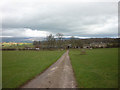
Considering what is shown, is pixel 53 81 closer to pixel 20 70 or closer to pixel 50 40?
pixel 20 70

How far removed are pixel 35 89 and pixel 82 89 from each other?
4341mm

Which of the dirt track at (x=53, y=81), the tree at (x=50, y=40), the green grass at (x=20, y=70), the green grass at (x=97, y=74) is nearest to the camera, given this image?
the dirt track at (x=53, y=81)

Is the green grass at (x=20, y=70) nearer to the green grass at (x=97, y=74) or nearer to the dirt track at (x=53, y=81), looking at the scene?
the dirt track at (x=53, y=81)

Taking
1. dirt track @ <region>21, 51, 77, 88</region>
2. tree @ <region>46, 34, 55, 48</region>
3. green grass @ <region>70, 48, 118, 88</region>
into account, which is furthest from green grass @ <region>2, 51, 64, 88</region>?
tree @ <region>46, 34, 55, 48</region>

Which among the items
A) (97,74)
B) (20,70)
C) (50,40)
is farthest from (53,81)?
(50,40)

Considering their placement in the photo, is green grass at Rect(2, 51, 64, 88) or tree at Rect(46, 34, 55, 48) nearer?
green grass at Rect(2, 51, 64, 88)

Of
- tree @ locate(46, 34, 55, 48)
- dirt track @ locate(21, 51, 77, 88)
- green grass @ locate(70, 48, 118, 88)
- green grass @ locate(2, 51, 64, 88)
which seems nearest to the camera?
dirt track @ locate(21, 51, 77, 88)

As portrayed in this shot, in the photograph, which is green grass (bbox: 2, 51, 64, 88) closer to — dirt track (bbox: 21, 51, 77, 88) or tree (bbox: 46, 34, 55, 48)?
dirt track (bbox: 21, 51, 77, 88)

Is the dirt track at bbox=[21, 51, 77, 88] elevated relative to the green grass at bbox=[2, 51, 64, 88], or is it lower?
elevated

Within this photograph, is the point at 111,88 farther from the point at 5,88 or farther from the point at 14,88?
the point at 5,88

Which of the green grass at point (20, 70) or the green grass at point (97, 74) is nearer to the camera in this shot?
the green grass at point (97, 74)

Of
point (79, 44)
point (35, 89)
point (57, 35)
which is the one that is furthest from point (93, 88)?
point (79, 44)

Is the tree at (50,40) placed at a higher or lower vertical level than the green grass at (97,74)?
higher

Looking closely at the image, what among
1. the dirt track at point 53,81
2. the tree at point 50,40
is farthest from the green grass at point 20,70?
the tree at point 50,40
